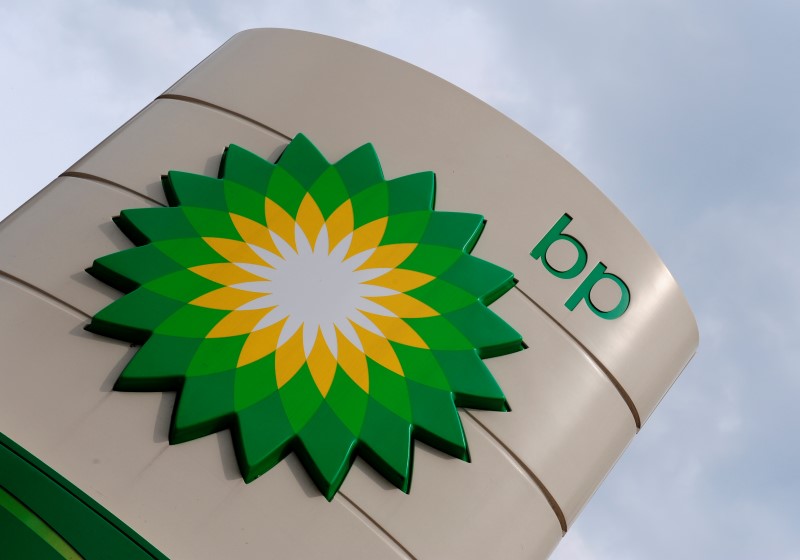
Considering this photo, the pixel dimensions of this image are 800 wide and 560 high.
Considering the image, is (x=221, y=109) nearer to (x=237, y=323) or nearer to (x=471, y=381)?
(x=237, y=323)

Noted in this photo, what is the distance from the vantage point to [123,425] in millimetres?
5371

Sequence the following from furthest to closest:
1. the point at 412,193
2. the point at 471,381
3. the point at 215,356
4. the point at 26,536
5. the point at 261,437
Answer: the point at 412,193 → the point at 471,381 → the point at 215,356 → the point at 261,437 → the point at 26,536

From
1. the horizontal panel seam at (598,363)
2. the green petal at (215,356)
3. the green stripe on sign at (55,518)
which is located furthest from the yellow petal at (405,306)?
the green stripe on sign at (55,518)

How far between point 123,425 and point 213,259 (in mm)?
1304

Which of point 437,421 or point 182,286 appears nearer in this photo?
point 437,421

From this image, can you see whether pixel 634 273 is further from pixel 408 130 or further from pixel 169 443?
pixel 169 443

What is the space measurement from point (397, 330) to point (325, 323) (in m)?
0.48

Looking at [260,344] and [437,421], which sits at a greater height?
[437,421]

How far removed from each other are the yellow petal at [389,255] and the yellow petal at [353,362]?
649mm

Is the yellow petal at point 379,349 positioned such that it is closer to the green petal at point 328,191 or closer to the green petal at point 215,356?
the green petal at point 215,356

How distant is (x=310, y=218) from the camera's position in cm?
654

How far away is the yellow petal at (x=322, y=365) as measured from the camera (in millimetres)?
5688

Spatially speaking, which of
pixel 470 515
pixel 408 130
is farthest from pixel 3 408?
pixel 408 130

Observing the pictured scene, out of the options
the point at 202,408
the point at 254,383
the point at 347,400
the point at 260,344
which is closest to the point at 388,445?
the point at 347,400
